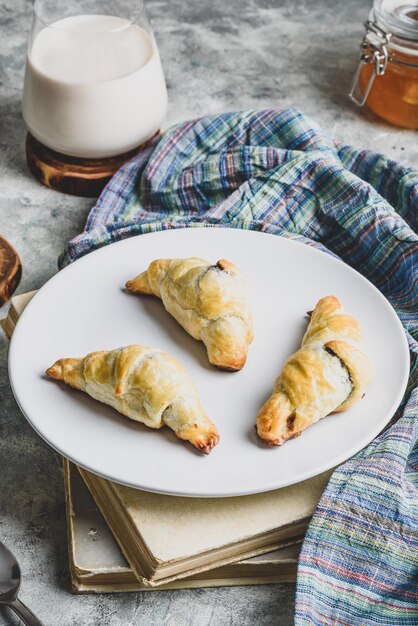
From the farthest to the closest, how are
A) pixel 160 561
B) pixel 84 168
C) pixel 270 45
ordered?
pixel 270 45 → pixel 84 168 → pixel 160 561

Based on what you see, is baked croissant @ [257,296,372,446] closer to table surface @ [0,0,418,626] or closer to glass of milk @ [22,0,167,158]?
table surface @ [0,0,418,626]

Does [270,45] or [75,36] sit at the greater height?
[75,36]

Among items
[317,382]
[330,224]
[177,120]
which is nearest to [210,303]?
[317,382]

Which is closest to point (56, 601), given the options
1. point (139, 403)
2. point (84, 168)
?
point (139, 403)

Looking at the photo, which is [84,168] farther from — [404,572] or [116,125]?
[404,572]

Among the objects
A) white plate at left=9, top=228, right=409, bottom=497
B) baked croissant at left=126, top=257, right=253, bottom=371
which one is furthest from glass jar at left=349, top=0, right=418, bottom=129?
baked croissant at left=126, top=257, right=253, bottom=371

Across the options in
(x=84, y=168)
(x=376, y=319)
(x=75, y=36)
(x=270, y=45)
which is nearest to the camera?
(x=376, y=319)

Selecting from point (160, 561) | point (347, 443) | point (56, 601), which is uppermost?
point (347, 443)
